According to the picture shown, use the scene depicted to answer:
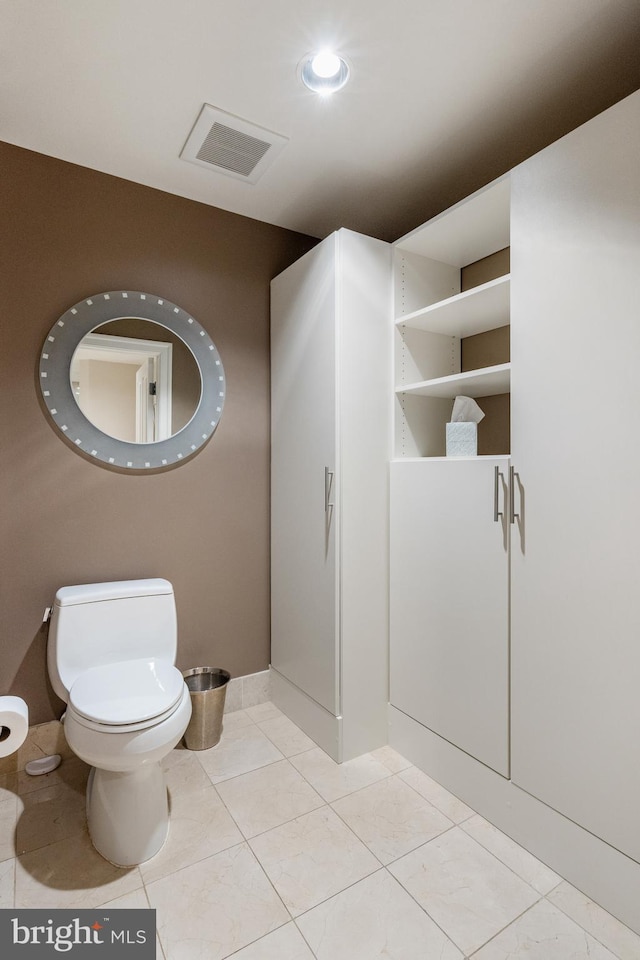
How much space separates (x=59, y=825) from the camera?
1.67 metres

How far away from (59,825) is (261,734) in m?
0.83

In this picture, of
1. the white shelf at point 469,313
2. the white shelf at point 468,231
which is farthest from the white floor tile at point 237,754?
the white shelf at point 468,231

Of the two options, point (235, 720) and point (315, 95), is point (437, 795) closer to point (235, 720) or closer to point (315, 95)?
point (235, 720)

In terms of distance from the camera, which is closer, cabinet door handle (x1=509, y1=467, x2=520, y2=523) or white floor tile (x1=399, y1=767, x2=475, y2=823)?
cabinet door handle (x1=509, y1=467, x2=520, y2=523)

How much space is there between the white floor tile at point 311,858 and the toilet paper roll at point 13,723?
77cm

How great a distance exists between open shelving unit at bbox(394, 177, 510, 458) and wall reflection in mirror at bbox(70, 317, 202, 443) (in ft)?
3.13

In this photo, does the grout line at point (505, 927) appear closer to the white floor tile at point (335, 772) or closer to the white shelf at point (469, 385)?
the white floor tile at point (335, 772)

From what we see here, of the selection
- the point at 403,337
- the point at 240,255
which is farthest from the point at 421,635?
the point at 240,255

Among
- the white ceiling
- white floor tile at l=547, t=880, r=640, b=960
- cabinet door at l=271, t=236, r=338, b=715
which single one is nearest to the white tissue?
cabinet door at l=271, t=236, r=338, b=715

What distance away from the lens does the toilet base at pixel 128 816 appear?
151cm

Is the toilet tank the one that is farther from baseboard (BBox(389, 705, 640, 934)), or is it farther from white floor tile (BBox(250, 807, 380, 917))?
baseboard (BBox(389, 705, 640, 934))

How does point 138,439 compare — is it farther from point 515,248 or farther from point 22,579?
point 515,248

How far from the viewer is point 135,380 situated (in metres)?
2.19

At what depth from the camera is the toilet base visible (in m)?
1.51
